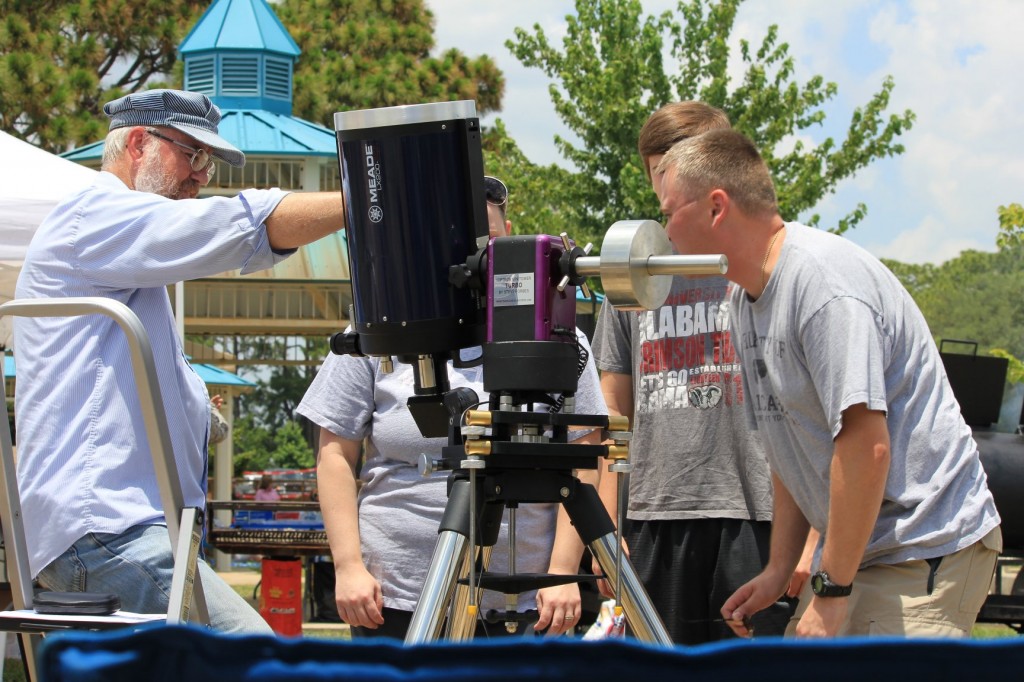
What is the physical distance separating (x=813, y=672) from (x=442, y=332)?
47.8 inches

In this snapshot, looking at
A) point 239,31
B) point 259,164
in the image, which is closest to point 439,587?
point 259,164

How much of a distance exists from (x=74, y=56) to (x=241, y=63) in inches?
357

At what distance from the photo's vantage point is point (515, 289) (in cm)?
189

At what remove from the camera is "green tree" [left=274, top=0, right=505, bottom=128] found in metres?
24.9

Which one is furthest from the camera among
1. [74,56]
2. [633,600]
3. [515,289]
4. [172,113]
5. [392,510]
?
[74,56]

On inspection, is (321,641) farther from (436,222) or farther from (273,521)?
(273,521)

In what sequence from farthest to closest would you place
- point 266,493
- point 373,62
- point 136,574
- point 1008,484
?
1. point 373,62
2. point 266,493
3. point 1008,484
4. point 136,574

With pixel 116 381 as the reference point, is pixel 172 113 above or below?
above

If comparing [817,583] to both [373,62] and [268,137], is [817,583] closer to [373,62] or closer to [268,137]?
[268,137]

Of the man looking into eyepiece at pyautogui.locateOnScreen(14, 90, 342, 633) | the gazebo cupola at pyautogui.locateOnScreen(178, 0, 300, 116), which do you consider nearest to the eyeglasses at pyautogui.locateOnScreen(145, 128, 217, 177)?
the man looking into eyepiece at pyautogui.locateOnScreen(14, 90, 342, 633)

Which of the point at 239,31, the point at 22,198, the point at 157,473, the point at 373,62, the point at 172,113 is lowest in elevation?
the point at 157,473

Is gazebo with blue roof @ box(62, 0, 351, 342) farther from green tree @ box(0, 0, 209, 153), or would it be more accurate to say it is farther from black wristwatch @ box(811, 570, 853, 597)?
black wristwatch @ box(811, 570, 853, 597)

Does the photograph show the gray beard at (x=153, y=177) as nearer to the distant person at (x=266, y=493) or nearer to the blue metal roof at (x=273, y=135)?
the blue metal roof at (x=273, y=135)

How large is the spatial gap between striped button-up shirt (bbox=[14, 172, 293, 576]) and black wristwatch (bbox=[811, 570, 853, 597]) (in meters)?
1.29
